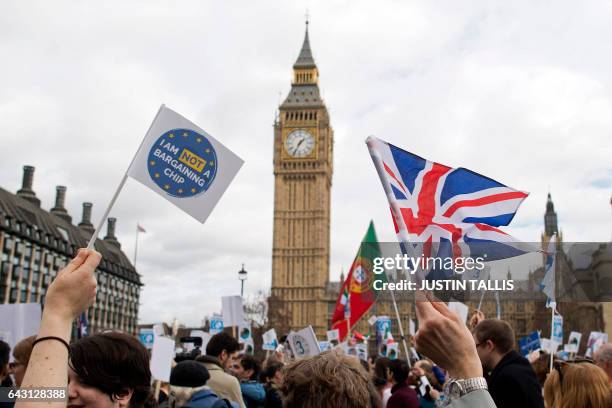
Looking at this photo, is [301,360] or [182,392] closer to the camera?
[301,360]

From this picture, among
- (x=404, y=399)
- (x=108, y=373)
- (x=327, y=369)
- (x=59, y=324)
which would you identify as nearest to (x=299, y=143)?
(x=404, y=399)

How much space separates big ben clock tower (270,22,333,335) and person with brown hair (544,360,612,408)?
221ft

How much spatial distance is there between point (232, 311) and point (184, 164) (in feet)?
26.4

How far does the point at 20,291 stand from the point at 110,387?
55515mm

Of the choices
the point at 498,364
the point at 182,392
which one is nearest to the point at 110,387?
the point at 182,392

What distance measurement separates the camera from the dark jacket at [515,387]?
367 cm

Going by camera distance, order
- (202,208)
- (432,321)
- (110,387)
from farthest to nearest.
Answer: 1. (202,208)
2. (110,387)
3. (432,321)

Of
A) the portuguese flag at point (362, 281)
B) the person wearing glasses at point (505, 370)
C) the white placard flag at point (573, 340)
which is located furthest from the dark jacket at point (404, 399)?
the white placard flag at point (573, 340)

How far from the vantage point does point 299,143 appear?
70.8 metres

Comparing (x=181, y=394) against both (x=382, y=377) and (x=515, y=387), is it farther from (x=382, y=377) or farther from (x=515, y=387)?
(x=382, y=377)

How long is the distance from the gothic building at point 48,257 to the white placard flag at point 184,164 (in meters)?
36.3

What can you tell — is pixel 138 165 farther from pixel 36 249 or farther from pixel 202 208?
pixel 36 249

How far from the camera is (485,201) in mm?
3486

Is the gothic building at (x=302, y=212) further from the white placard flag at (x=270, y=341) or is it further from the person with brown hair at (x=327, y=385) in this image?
the person with brown hair at (x=327, y=385)
